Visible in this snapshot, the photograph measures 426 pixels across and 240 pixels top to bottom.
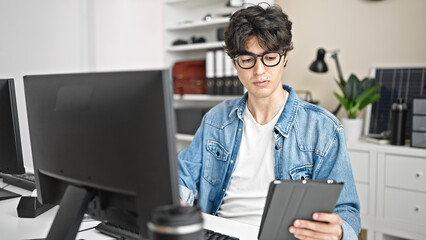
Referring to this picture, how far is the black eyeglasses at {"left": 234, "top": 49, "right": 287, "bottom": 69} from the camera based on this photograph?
136cm

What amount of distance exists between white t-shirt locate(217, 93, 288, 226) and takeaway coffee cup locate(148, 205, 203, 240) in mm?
726

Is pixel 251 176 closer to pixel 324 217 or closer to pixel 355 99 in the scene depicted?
pixel 324 217

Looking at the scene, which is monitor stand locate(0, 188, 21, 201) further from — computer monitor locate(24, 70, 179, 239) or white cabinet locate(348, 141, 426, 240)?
white cabinet locate(348, 141, 426, 240)

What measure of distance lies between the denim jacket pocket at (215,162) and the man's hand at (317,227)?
552 millimetres

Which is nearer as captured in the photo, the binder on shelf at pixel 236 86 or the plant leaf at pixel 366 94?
the plant leaf at pixel 366 94

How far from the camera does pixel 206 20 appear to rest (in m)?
2.93

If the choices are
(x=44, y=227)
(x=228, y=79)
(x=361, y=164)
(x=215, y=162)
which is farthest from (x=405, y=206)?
(x=44, y=227)

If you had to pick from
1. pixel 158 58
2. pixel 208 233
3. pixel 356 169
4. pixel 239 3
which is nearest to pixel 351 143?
pixel 356 169

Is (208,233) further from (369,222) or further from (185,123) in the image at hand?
(185,123)

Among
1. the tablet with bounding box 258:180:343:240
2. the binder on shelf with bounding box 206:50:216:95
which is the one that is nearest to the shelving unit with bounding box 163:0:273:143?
the binder on shelf with bounding box 206:50:216:95

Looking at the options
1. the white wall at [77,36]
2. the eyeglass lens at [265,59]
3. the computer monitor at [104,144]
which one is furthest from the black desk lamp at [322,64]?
the computer monitor at [104,144]

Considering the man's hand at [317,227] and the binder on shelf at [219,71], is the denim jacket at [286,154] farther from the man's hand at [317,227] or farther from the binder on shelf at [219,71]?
the binder on shelf at [219,71]

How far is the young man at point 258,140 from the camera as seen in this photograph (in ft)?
4.30

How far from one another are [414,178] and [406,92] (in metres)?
0.63
